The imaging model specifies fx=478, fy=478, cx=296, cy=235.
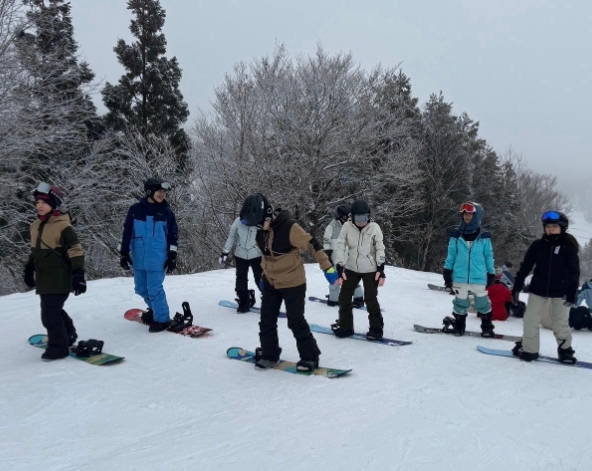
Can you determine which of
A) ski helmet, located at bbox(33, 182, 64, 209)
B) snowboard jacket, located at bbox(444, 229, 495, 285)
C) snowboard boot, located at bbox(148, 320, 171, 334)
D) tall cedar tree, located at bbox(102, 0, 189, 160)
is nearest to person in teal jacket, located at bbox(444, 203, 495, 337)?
snowboard jacket, located at bbox(444, 229, 495, 285)

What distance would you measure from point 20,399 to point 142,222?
2.74 metres

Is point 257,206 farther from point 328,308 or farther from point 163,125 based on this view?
point 163,125

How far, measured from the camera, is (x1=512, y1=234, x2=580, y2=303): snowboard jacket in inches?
213

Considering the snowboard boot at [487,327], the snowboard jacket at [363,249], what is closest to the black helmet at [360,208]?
the snowboard jacket at [363,249]

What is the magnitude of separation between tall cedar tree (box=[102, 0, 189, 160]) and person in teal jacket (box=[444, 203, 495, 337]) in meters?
23.5

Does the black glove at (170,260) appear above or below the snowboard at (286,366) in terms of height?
above

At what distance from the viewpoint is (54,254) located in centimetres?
539

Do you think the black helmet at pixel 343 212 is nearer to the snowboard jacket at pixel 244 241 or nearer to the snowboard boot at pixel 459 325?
the snowboard jacket at pixel 244 241

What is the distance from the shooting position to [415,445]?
3410 mm

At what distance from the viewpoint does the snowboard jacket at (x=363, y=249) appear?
6531mm

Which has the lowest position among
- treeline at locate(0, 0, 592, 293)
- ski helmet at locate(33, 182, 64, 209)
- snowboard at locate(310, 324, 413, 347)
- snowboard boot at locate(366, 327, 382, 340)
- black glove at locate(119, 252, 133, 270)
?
snowboard at locate(310, 324, 413, 347)

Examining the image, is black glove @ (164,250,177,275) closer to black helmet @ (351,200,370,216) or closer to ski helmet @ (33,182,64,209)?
ski helmet @ (33,182,64,209)

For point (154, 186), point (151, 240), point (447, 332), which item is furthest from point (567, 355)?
point (154, 186)

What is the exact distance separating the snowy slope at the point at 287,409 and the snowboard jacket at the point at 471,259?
0.91 meters
